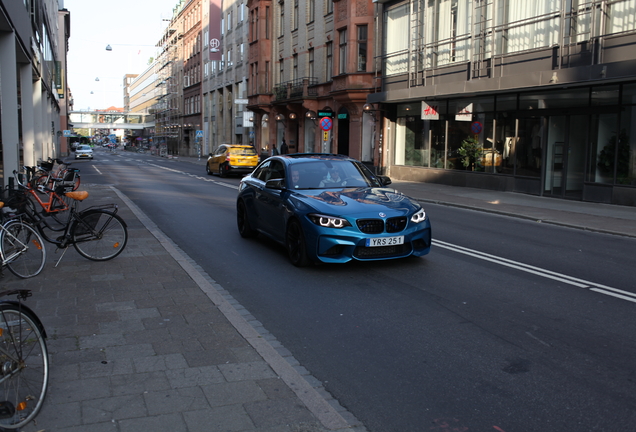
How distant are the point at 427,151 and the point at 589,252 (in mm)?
17299

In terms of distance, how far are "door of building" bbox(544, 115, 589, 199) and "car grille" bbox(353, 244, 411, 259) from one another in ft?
43.2

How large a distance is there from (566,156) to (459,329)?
52.6 feet

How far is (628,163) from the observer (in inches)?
688

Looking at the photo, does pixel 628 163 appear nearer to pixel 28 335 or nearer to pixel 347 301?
pixel 347 301

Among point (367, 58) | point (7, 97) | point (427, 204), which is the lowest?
point (427, 204)

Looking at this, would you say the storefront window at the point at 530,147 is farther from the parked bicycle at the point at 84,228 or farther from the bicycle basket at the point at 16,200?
the bicycle basket at the point at 16,200

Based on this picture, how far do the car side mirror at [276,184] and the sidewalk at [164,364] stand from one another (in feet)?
7.03

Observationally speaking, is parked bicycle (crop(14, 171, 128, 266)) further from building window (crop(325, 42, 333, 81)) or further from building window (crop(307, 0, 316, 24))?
building window (crop(307, 0, 316, 24))

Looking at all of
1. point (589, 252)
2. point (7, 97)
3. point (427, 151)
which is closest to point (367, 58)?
point (427, 151)

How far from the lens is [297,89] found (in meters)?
38.1

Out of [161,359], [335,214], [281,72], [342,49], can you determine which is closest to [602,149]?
[335,214]

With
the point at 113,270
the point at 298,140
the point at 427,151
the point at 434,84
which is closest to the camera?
the point at 113,270

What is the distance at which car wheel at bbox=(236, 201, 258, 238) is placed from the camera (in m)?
10.8

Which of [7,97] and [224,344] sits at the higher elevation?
[7,97]
